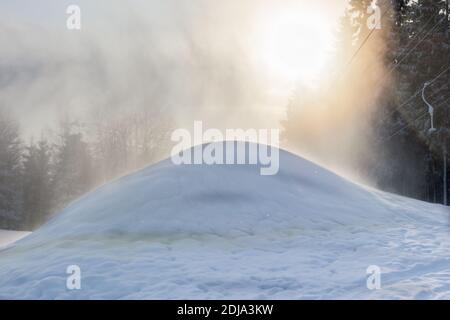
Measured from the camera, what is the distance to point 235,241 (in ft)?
30.5

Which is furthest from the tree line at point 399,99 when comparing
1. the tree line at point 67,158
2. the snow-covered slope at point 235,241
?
the tree line at point 67,158

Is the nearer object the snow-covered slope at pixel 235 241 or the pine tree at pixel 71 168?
the snow-covered slope at pixel 235 241

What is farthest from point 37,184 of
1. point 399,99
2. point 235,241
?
point 235,241

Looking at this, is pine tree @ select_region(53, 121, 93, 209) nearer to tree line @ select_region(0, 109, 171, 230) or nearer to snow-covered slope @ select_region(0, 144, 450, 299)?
tree line @ select_region(0, 109, 171, 230)

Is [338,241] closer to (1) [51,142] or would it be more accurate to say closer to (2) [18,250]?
(2) [18,250]

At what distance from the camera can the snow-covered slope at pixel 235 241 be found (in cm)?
660

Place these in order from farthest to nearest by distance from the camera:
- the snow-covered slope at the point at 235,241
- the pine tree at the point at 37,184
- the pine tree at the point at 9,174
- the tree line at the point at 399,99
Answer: the pine tree at the point at 37,184
the pine tree at the point at 9,174
the tree line at the point at 399,99
the snow-covered slope at the point at 235,241

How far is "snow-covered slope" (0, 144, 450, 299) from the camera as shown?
6.60 meters

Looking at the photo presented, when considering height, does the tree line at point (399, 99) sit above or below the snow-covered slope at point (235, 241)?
above

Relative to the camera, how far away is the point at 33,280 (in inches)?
279

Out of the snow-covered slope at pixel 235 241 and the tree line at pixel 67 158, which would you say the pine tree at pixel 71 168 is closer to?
the tree line at pixel 67 158

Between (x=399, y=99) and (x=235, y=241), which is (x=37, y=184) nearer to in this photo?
(x=399, y=99)
